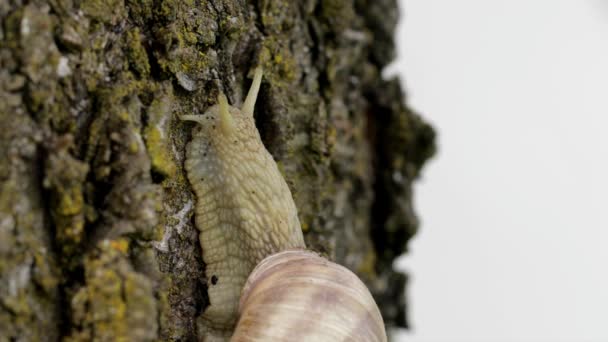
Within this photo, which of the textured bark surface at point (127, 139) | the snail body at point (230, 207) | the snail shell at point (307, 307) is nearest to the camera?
the textured bark surface at point (127, 139)

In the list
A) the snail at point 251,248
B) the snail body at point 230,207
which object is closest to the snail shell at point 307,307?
the snail at point 251,248

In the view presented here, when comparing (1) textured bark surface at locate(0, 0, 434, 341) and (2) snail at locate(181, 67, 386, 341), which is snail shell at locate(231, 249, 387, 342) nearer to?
(2) snail at locate(181, 67, 386, 341)

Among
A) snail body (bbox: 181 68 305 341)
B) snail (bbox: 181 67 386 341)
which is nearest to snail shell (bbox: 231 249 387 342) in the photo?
snail (bbox: 181 67 386 341)

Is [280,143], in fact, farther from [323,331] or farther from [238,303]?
[323,331]

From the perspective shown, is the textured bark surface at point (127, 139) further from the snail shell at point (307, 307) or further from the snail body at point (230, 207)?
the snail shell at point (307, 307)

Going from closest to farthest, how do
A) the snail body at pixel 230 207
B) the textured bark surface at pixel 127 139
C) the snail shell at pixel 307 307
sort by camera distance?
1. the textured bark surface at pixel 127 139
2. the snail shell at pixel 307 307
3. the snail body at pixel 230 207

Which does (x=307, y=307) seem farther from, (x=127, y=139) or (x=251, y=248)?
(x=127, y=139)

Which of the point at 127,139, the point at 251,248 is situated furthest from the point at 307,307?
the point at 127,139
